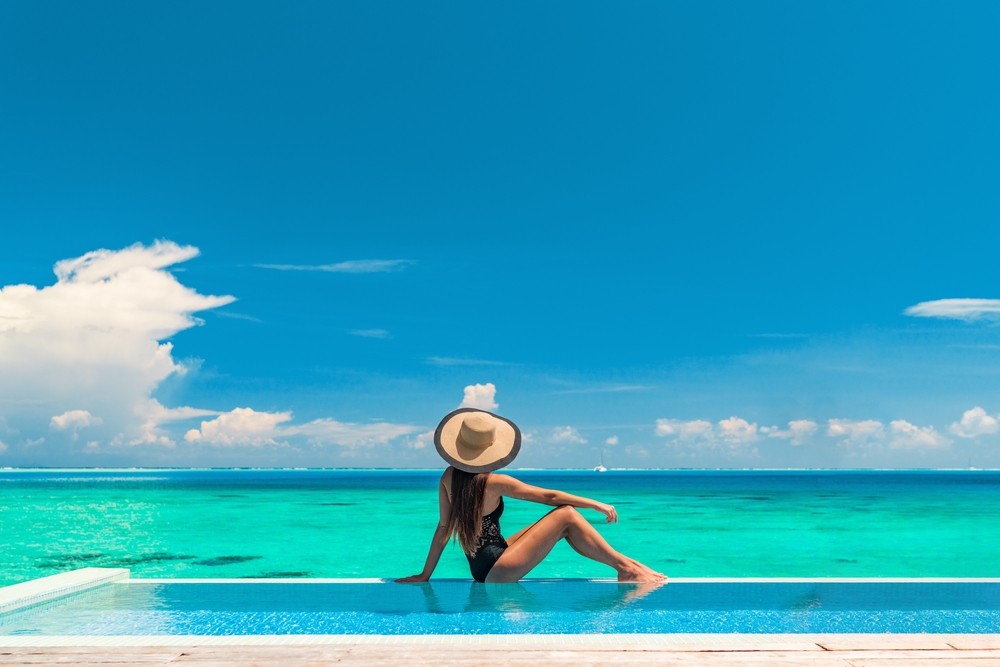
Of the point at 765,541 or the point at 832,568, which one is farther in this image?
the point at 765,541

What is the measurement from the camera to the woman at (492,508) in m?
5.51

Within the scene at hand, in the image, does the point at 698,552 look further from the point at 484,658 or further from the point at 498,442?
the point at 484,658

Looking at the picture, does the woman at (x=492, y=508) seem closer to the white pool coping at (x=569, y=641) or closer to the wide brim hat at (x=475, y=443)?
the wide brim hat at (x=475, y=443)

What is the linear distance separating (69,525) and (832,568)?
70.1 feet

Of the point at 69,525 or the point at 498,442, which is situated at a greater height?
the point at 498,442

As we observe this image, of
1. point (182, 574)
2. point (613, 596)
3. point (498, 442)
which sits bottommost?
point (182, 574)

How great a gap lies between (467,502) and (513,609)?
0.82 m

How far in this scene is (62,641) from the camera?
12.2 ft

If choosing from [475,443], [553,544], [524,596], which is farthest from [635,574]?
[475,443]

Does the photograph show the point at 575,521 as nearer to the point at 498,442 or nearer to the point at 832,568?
the point at 498,442

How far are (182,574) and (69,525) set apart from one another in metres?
13.1

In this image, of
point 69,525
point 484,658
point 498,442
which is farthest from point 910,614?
point 69,525

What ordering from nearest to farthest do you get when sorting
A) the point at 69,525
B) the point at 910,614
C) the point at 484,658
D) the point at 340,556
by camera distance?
Result: 1. the point at 484,658
2. the point at 910,614
3. the point at 340,556
4. the point at 69,525

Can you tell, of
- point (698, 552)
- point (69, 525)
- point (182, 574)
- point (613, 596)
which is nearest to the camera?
point (613, 596)
